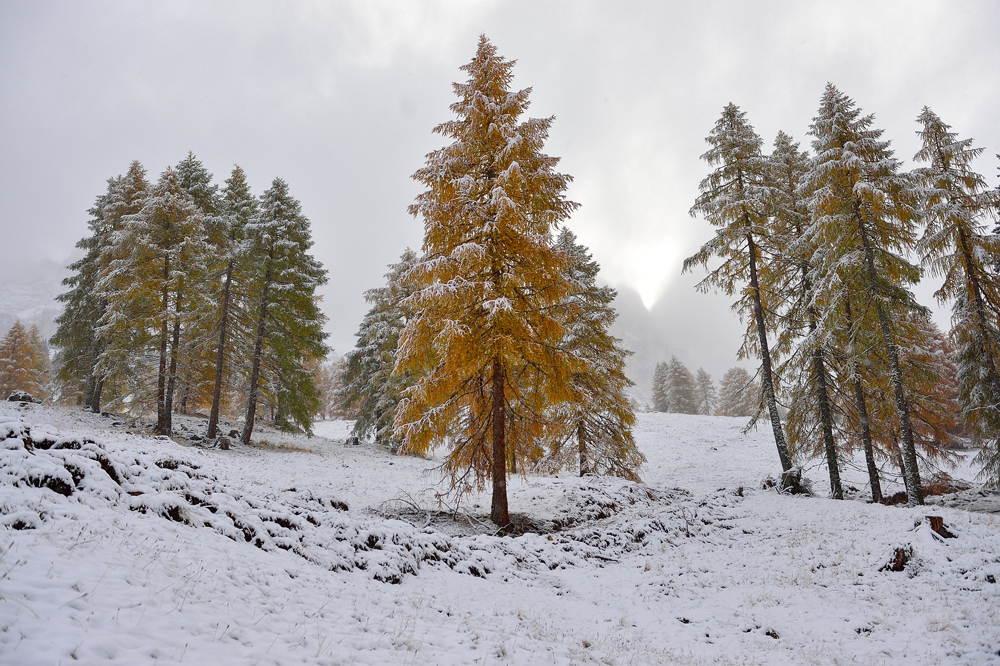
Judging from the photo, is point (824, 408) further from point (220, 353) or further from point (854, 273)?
point (220, 353)

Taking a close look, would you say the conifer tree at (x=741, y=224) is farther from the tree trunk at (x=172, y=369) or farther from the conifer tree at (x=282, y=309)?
the tree trunk at (x=172, y=369)

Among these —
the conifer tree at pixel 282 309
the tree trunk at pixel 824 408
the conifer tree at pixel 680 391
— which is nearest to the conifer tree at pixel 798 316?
the tree trunk at pixel 824 408

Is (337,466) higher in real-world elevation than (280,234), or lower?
lower

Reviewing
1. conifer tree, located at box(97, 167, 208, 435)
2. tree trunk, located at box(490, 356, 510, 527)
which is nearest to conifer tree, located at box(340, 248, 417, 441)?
conifer tree, located at box(97, 167, 208, 435)

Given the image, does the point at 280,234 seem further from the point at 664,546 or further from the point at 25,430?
the point at 664,546

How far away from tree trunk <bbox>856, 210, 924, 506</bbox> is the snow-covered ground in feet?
7.32

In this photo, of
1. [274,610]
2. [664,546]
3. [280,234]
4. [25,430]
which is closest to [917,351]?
[664,546]

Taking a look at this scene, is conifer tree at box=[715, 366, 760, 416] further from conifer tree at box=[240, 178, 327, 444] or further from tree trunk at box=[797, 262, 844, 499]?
conifer tree at box=[240, 178, 327, 444]

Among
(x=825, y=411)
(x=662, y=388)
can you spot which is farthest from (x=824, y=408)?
(x=662, y=388)

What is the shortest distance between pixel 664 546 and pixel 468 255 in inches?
350

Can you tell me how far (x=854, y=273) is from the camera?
48.3ft

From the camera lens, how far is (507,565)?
29.6ft

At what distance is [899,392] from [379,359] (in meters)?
22.8

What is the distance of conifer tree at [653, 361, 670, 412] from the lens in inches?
2391
